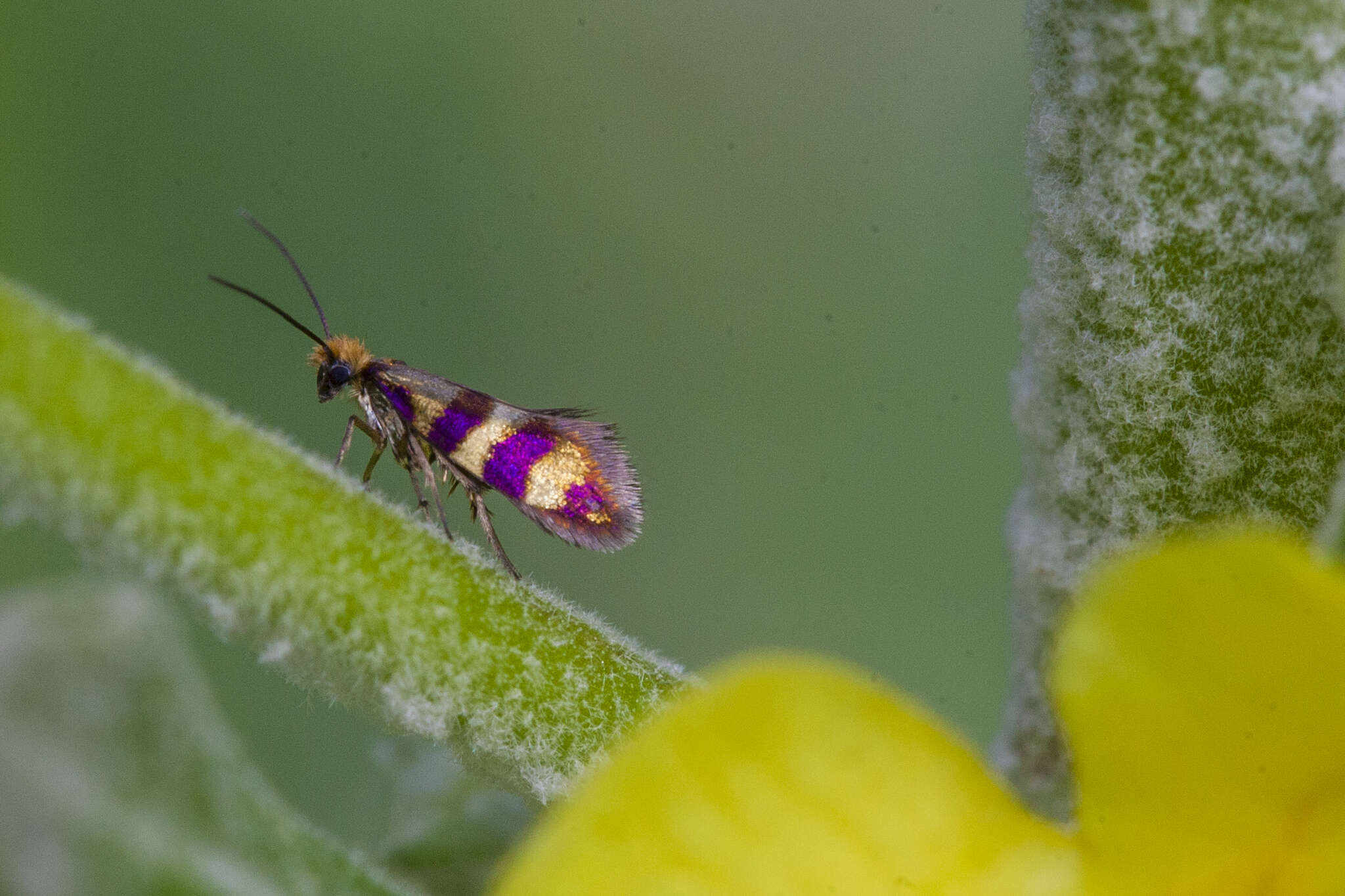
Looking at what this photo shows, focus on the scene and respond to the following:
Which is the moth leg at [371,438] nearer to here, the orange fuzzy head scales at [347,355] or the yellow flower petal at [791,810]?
the orange fuzzy head scales at [347,355]

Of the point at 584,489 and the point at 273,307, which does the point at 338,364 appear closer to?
the point at 273,307

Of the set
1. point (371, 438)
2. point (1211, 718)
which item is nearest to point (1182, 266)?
point (1211, 718)

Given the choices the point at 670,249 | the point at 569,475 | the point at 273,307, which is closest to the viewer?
the point at 273,307

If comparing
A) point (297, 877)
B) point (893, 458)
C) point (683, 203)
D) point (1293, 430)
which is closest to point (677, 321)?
point (683, 203)

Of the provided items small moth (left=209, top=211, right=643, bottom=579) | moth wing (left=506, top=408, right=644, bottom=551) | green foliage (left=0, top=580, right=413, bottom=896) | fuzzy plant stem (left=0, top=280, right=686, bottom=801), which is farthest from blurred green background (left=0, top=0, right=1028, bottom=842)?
green foliage (left=0, top=580, right=413, bottom=896)

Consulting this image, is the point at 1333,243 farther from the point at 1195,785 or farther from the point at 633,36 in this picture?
the point at 633,36

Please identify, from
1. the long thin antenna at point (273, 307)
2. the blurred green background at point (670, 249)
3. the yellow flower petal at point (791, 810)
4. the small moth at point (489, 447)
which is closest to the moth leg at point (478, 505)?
the small moth at point (489, 447)

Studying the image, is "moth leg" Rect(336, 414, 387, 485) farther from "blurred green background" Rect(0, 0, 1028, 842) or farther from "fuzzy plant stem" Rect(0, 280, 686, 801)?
"fuzzy plant stem" Rect(0, 280, 686, 801)
